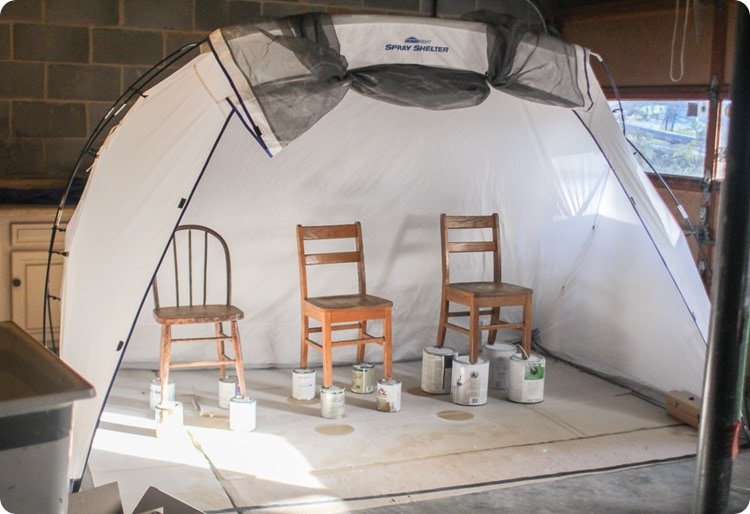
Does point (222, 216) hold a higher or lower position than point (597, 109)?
lower

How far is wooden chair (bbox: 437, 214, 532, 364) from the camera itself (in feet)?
13.8

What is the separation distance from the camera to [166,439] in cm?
347

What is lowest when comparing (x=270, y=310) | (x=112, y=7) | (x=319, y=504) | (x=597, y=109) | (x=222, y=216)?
(x=319, y=504)

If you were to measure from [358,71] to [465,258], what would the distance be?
1.64 m

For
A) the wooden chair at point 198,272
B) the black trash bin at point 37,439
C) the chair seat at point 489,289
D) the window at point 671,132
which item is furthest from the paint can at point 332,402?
the black trash bin at point 37,439

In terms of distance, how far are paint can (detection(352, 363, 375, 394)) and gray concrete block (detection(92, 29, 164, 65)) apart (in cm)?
190

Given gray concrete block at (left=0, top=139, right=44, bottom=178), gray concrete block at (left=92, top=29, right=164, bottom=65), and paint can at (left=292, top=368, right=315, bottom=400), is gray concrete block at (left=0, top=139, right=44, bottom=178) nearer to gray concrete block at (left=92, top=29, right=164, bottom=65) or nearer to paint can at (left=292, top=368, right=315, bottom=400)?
gray concrete block at (left=92, top=29, right=164, bottom=65)

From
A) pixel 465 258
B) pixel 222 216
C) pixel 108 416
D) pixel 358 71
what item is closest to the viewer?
pixel 358 71

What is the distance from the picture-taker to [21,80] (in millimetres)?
4449

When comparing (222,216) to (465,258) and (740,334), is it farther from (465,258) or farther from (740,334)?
(740,334)

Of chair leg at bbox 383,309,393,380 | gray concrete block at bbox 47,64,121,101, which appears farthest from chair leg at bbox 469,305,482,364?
gray concrete block at bbox 47,64,121,101

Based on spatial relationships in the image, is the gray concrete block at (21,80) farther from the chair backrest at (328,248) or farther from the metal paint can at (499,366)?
the metal paint can at (499,366)

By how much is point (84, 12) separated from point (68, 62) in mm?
258

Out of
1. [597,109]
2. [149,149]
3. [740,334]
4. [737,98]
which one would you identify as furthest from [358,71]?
[740,334]
